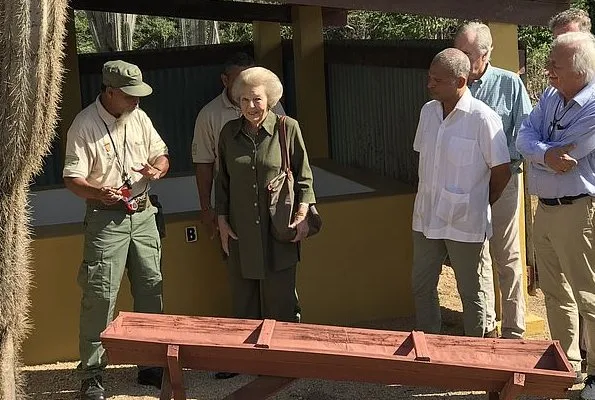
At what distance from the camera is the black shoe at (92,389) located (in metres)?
4.95

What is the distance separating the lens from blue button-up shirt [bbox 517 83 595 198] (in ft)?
14.9

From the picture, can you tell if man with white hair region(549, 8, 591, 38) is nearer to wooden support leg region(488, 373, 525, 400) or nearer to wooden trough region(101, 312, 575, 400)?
wooden trough region(101, 312, 575, 400)

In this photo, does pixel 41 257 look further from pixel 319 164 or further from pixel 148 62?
pixel 148 62

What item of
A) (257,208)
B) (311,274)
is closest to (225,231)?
(257,208)

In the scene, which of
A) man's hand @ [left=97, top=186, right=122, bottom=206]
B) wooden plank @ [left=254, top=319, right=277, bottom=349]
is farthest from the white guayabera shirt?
man's hand @ [left=97, top=186, right=122, bottom=206]

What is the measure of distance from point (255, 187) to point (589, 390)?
77.6 inches

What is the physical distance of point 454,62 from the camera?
4594mm

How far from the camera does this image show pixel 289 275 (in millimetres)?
5191

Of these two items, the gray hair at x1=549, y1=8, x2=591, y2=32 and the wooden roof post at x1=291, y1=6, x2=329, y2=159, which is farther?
the wooden roof post at x1=291, y1=6, x2=329, y2=159

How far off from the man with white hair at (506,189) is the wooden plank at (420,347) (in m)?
1.41

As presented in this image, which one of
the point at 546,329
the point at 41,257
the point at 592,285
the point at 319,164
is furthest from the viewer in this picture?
the point at 319,164

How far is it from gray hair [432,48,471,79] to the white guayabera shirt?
0.17m

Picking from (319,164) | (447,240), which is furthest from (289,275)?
(319,164)

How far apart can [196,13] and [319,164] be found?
3.10 metres
